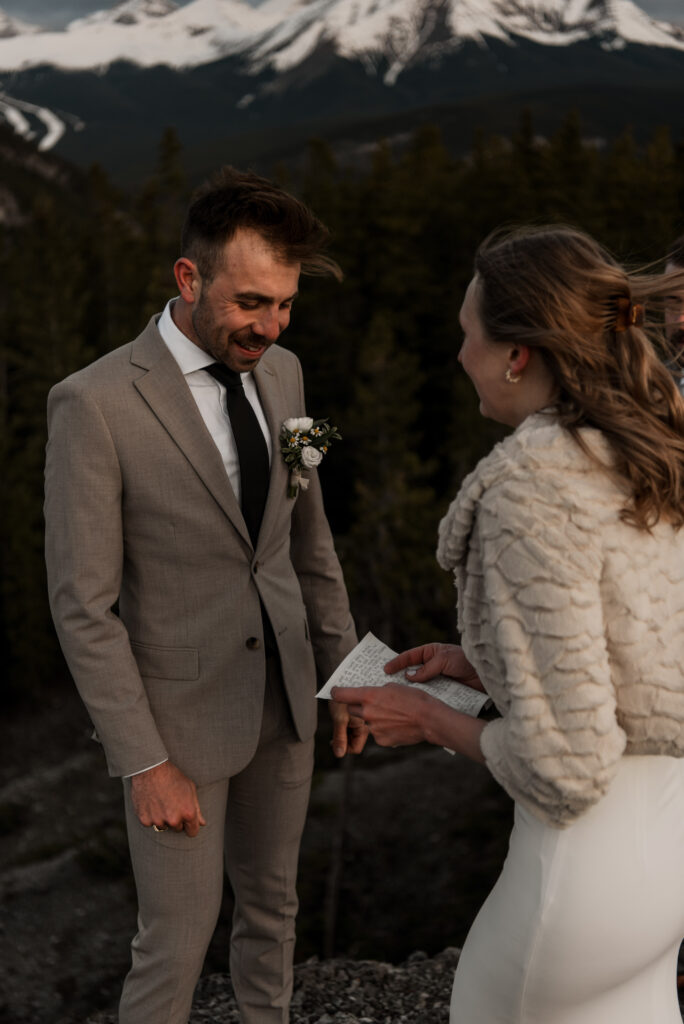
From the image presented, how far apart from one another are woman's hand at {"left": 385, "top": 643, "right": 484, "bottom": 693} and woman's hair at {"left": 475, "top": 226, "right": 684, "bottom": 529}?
2.71 feet

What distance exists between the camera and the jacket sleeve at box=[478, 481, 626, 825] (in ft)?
6.36

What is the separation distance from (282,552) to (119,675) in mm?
729

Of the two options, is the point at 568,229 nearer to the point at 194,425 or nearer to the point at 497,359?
the point at 497,359

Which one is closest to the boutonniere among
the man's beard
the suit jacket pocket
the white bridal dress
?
the man's beard

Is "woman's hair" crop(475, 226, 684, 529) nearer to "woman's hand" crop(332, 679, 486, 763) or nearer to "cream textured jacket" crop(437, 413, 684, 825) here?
"cream textured jacket" crop(437, 413, 684, 825)

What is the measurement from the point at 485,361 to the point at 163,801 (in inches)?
64.8

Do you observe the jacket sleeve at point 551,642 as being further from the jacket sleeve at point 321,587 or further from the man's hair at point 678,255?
the man's hair at point 678,255

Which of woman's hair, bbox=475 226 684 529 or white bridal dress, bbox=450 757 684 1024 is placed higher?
woman's hair, bbox=475 226 684 529

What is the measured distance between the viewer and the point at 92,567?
2852 millimetres

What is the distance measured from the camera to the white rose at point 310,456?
3.17 meters

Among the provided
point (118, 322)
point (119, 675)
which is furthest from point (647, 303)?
point (118, 322)

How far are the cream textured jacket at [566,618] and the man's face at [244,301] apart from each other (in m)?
1.18

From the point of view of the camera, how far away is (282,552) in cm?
337

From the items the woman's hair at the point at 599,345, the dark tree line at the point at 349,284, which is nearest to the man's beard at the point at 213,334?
the woman's hair at the point at 599,345
